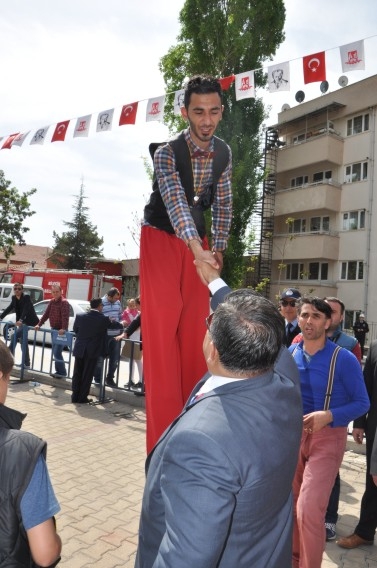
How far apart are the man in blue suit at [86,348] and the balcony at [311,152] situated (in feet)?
61.3

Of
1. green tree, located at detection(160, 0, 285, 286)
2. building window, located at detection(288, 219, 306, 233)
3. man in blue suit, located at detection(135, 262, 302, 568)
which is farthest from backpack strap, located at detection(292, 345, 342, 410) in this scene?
building window, located at detection(288, 219, 306, 233)

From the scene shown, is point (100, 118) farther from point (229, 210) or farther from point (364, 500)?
point (364, 500)

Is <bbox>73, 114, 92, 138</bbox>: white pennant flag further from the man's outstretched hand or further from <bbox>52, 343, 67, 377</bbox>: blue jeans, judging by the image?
the man's outstretched hand

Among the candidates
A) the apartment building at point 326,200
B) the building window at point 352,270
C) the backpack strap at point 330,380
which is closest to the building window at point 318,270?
the apartment building at point 326,200

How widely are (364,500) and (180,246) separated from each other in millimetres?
2491

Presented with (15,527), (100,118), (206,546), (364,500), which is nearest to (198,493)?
(206,546)

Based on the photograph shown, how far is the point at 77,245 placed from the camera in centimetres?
4653

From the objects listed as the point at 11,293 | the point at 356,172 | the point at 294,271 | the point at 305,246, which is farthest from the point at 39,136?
the point at 294,271

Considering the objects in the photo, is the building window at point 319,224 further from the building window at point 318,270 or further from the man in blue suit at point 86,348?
the man in blue suit at point 86,348

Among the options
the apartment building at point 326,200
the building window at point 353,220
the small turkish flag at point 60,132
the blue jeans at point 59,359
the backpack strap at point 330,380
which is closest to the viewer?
the backpack strap at point 330,380

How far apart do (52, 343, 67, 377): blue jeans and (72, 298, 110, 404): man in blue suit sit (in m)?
1.36

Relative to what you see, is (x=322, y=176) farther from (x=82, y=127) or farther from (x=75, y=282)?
(x=82, y=127)

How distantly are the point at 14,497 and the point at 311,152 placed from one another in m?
24.7

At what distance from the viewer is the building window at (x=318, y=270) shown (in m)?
24.2
